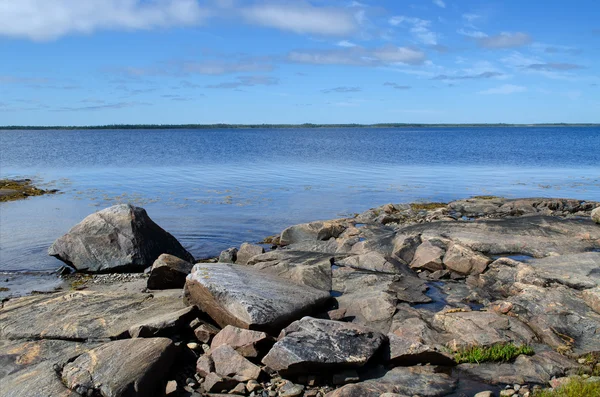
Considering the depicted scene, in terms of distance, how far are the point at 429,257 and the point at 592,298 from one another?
4.91 metres

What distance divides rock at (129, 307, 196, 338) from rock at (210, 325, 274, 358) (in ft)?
2.98

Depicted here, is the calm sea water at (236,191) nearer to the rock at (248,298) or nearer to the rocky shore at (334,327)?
the rocky shore at (334,327)

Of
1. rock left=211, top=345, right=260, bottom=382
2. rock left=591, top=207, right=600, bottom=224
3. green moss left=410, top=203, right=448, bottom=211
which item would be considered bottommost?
green moss left=410, top=203, right=448, bottom=211

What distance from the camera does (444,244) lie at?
1655 cm

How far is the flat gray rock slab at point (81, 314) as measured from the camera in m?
10.8

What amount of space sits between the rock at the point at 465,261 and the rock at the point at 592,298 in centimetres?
324

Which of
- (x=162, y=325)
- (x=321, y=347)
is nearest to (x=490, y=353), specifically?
(x=321, y=347)

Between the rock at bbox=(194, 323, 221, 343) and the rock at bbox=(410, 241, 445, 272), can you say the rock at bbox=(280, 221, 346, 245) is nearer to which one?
the rock at bbox=(410, 241, 445, 272)

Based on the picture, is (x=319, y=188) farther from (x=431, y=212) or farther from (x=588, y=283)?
(x=588, y=283)

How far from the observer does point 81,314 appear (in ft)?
37.6

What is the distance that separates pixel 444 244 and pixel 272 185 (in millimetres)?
26226

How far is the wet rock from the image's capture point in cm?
1385

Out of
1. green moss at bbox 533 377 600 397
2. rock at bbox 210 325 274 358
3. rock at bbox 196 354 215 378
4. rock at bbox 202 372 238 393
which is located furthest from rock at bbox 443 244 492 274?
rock at bbox 202 372 238 393

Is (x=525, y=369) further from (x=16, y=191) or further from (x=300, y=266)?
(x=16, y=191)
